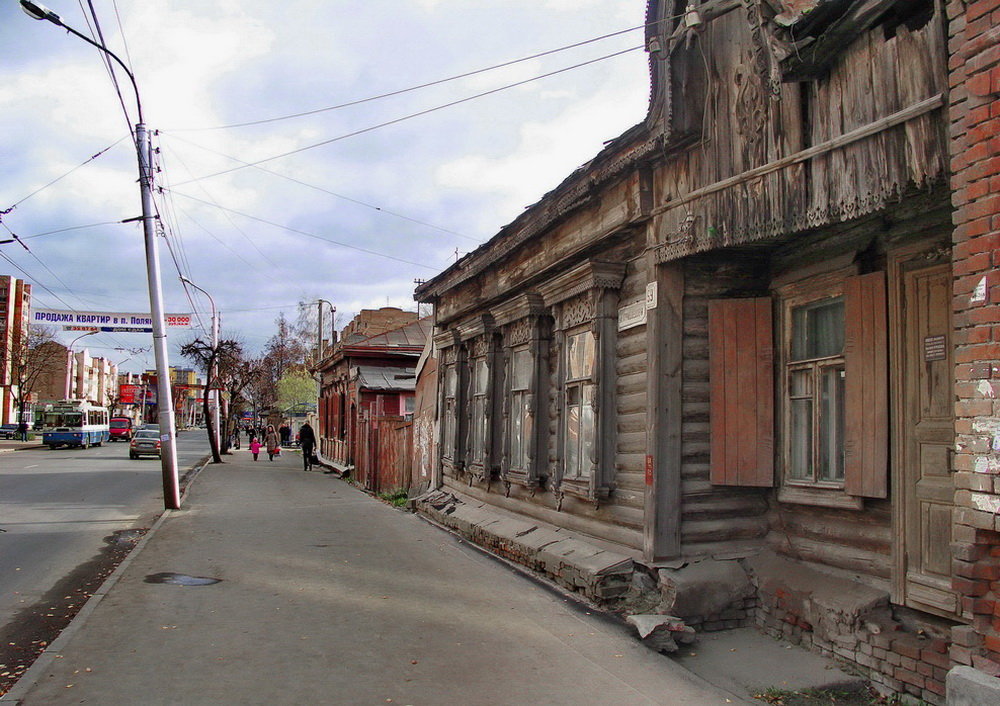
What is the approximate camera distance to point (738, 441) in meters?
7.22

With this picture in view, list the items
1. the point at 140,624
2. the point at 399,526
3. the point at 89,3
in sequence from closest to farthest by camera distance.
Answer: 1. the point at 140,624
2. the point at 89,3
3. the point at 399,526

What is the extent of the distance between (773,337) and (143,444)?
3376 cm

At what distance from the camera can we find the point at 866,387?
234 inches

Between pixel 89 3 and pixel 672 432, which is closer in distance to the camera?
pixel 672 432

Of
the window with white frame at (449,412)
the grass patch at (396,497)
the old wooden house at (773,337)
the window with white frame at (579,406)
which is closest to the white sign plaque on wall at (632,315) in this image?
the old wooden house at (773,337)

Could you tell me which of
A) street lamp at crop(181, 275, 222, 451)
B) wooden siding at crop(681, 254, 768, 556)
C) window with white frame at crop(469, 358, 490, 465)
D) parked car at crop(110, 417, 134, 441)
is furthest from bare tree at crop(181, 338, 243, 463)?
parked car at crop(110, 417, 134, 441)

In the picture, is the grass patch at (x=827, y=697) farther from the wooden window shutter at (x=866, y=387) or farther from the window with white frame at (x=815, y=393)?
the window with white frame at (x=815, y=393)

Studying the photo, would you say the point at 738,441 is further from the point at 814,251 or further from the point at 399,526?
the point at 399,526

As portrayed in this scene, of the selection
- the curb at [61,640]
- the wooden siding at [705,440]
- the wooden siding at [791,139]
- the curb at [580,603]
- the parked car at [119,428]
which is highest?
the wooden siding at [791,139]

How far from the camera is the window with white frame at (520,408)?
10.9m

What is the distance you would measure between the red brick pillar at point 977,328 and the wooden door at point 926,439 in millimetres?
851

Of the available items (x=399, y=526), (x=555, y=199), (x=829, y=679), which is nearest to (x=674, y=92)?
(x=555, y=199)

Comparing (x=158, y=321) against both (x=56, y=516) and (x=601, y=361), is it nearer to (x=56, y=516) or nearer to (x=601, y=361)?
(x=56, y=516)

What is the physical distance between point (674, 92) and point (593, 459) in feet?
12.4
